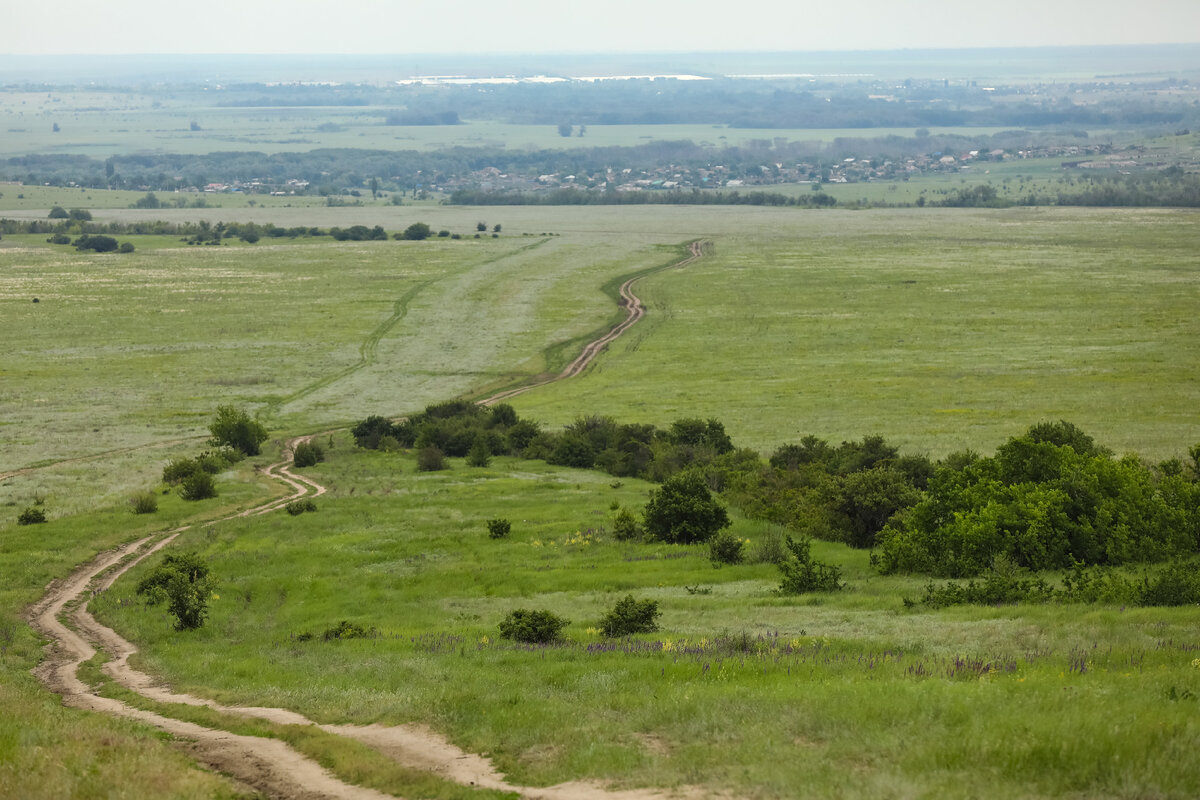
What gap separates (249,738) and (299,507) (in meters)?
30.1

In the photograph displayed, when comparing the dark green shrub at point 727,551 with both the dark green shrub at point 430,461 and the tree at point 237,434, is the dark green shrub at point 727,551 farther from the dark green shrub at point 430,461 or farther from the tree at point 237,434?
the tree at point 237,434

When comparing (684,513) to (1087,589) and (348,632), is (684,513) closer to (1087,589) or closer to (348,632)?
(348,632)

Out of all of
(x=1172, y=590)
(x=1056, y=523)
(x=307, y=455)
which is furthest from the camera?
(x=307, y=455)

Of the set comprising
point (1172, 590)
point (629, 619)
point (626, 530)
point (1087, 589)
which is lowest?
→ point (626, 530)

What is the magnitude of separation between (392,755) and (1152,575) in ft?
63.4

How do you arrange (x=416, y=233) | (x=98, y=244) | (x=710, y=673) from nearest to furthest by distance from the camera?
1. (x=710, y=673)
2. (x=98, y=244)
3. (x=416, y=233)

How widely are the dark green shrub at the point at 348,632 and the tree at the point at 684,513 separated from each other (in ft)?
43.9

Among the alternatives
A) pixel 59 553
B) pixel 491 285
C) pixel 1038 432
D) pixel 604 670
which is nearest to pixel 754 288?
pixel 491 285

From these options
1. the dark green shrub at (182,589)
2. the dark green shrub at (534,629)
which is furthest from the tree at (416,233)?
the dark green shrub at (534,629)

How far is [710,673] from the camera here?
806 inches

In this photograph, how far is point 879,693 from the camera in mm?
17594

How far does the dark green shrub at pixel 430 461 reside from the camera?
59875mm

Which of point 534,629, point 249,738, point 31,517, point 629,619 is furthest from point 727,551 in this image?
point 31,517

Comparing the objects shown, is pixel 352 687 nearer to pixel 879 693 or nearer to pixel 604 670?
pixel 604 670
